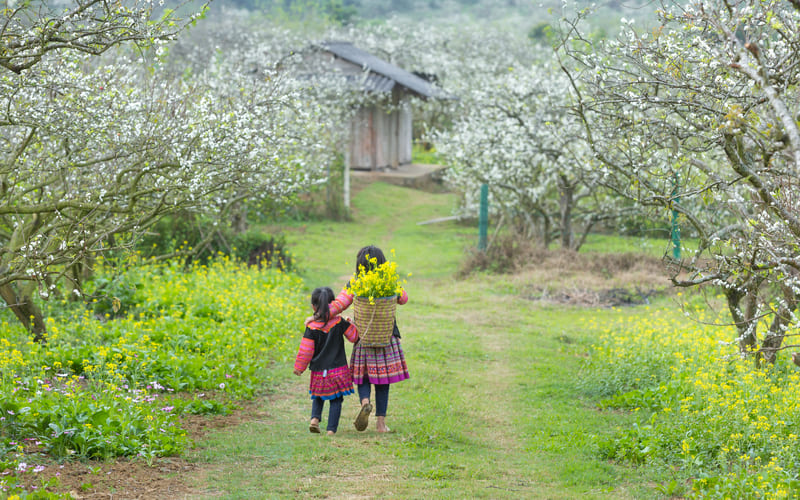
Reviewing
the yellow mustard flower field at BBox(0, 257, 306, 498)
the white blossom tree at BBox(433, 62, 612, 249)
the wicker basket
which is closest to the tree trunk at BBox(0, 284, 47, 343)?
the yellow mustard flower field at BBox(0, 257, 306, 498)

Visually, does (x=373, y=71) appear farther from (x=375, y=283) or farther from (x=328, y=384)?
(x=328, y=384)

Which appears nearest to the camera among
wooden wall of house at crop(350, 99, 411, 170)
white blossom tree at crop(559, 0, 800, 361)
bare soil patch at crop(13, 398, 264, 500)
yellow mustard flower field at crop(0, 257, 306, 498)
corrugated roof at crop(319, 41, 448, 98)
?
white blossom tree at crop(559, 0, 800, 361)

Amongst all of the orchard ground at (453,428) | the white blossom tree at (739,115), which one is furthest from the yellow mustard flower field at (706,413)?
the white blossom tree at (739,115)

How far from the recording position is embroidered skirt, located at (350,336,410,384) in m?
6.71

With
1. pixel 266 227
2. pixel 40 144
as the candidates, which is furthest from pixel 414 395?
pixel 266 227

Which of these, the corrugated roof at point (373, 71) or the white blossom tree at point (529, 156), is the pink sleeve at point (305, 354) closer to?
the white blossom tree at point (529, 156)

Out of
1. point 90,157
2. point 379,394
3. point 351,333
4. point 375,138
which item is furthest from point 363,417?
point 375,138

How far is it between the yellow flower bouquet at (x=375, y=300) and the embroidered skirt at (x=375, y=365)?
142 mm

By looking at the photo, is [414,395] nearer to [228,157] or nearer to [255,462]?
[255,462]

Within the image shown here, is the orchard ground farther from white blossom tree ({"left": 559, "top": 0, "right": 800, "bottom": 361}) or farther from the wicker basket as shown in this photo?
white blossom tree ({"left": 559, "top": 0, "right": 800, "bottom": 361})

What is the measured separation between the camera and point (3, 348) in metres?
7.77

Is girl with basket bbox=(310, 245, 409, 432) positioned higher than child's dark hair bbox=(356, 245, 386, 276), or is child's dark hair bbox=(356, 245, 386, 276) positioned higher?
child's dark hair bbox=(356, 245, 386, 276)

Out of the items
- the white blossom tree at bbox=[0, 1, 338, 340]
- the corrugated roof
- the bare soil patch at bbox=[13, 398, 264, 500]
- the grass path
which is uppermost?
the corrugated roof

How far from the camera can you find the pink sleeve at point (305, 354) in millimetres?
6570
